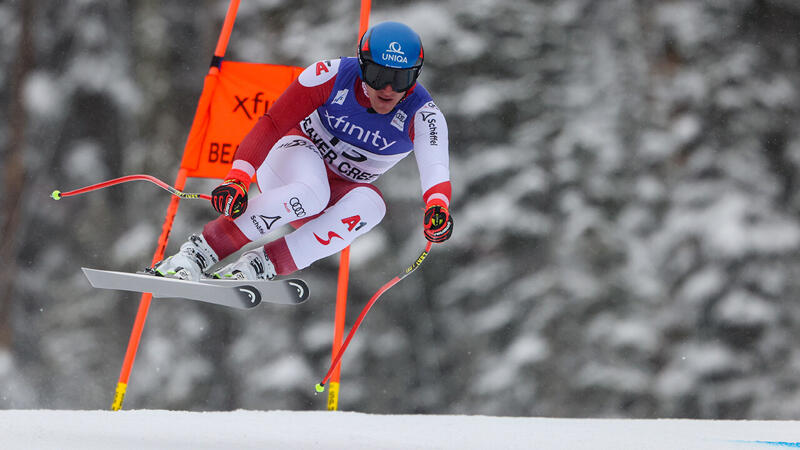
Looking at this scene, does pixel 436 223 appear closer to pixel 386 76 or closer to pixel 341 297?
pixel 386 76

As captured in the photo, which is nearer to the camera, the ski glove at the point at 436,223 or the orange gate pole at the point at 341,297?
the ski glove at the point at 436,223

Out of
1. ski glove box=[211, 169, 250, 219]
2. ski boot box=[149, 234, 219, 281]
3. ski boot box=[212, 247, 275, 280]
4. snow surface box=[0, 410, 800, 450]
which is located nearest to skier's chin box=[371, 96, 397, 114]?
ski glove box=[211, 169, 250, 219]

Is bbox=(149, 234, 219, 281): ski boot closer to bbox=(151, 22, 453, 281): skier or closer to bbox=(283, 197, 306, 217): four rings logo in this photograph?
bbox=(151, 22, 453, 281): skier

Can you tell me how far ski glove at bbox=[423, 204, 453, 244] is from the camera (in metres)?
2.71

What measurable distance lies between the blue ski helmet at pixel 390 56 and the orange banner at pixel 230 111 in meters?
1.17

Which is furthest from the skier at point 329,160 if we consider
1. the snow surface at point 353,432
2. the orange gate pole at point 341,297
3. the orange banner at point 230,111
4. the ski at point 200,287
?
the orange banner at point 230,111

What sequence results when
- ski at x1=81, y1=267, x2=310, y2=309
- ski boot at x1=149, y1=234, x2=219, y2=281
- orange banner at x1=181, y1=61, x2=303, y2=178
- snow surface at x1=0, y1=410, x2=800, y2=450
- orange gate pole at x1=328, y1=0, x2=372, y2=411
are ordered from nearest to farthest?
snow surface at x1=0, y1=410, x2=800, y2=450, ski at x1=81, y1=267, x2=310, y2=309, ski boot at x1=149, y1=234, x2=219, y2=281, orange gate pole at x1=328, y1=0, x2=372, y2=411, orange banner at x1=181, y1=61, x2=303, y2=178

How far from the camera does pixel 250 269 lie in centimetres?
279

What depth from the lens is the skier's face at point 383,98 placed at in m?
2.79

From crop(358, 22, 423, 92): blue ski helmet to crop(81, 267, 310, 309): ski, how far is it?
841 millimetres

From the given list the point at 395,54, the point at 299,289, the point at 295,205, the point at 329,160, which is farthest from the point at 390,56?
the point at 299,289

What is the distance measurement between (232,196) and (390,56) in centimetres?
78

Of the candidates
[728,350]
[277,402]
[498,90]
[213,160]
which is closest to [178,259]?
[213,160]

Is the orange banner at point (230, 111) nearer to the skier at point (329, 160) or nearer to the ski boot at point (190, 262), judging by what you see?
the skier at point (329, 160)
